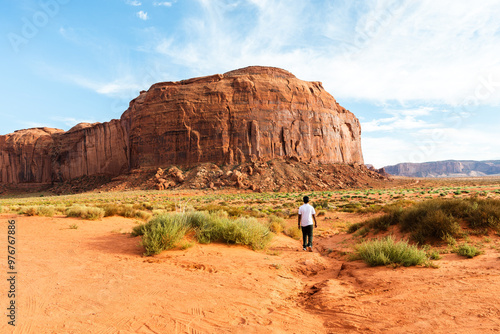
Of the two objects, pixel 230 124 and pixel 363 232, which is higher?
pixel 230 124

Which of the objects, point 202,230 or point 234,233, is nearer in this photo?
point 234,233

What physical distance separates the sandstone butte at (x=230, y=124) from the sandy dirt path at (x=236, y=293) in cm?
4168

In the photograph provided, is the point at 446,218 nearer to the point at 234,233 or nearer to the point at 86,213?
the point at 234,233

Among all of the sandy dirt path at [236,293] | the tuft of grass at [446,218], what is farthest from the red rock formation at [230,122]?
the sandy dirt path at [236,293]

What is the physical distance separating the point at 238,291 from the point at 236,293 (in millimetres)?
111

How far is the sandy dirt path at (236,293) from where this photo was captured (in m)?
3.51

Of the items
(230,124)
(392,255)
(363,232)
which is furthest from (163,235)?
(230,124)

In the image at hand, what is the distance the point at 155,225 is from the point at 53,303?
418 centimetres

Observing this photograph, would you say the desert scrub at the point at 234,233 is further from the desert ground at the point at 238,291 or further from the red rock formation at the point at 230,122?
the red rock formation at the point at 230,122

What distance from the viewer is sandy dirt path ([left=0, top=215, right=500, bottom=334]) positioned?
11.5 ft

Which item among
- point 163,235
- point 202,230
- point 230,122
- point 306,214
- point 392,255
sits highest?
point 230,122

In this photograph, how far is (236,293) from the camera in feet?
15.7

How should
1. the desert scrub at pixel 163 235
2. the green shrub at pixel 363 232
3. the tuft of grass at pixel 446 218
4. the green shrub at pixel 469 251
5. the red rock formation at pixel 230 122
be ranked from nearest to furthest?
1. the green shrub at pixel 469 251
2. the desert scrub at pixel 163 235
3. the tuft of grass at pixel 446 218
4. the green shrub at pixel 363 232
5. the red rock formation at pixel 230 122

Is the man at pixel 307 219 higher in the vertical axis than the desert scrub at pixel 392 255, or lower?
higher
